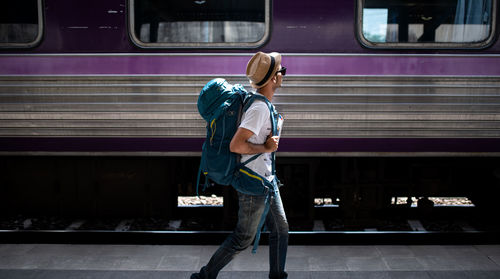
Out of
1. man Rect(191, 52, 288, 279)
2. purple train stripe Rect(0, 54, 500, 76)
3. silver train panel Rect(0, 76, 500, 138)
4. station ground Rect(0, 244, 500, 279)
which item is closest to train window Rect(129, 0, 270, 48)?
purple train stripe Rect(0, 54, 500, 76)

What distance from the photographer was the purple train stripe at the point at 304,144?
4.10 meters

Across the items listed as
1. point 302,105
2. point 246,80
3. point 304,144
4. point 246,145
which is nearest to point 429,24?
point 302,105

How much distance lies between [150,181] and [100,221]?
74 centimetres

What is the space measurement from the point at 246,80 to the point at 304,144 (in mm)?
829

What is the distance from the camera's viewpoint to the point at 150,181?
4594 millimetres

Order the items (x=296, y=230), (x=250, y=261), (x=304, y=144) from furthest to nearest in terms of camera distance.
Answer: (x=296, y=230)
(x=304, y=144)
(x=250, y=261)

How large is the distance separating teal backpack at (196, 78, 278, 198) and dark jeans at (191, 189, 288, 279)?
4.2 inches

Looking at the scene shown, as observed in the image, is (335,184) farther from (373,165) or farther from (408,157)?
(408,157)

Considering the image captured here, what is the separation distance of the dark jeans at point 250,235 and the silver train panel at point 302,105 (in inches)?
53.8

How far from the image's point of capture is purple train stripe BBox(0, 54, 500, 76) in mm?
3982

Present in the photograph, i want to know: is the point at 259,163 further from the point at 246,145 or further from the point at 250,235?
the point at 250,235

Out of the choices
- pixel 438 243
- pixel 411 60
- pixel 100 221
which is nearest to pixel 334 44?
pixel 411 60

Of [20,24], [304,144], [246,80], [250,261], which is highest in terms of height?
[20,24]

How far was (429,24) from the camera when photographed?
4.04 metres
